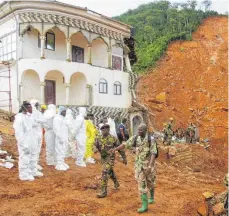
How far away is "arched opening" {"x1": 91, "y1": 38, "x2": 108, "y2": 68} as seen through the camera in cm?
2370

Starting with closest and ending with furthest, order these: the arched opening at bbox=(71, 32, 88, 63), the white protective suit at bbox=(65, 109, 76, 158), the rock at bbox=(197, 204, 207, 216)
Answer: the rock at bbox=(197, 204, 207, 216), the white protective suit at bbox=(65, 109, 76, 158), the arched opening at bbox=(71, 32, 88, 63)

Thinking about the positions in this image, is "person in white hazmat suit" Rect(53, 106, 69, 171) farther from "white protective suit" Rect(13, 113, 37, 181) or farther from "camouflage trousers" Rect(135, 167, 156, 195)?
"camouflage trousers" Rect(135, 167, 156, 195)

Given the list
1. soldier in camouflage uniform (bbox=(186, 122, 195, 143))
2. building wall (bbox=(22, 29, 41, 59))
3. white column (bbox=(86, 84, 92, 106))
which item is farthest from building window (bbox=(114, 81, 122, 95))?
soldier in camouflage uniform (bbox=(186, 122, 195, 143))

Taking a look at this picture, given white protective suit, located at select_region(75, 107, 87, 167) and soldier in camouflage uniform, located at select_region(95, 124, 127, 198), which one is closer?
soldier in camouflage uniform, located at select_region(95, 124, 127, 198)

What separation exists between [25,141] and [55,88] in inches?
536

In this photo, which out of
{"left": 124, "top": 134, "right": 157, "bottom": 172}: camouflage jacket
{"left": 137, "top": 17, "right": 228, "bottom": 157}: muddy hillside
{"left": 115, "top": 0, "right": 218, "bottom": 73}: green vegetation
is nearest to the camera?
{"left": 124, "top": 134, "right": 157, "bottom": 172}: camouflage jacket

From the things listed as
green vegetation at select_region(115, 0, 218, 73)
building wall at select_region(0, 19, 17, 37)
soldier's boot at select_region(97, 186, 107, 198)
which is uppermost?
green vegetation at select_region(115, 0, 218, 73)

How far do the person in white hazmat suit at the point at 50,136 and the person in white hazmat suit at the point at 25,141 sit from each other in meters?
0.90

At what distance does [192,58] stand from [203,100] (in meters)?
8.22

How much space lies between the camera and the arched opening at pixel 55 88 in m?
20.8

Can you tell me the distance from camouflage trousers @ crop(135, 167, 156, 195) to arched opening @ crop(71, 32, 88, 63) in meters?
17.0

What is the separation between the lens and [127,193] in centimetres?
768

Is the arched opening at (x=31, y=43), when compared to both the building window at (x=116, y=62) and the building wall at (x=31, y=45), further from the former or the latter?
the building window at (x=116, y=62)

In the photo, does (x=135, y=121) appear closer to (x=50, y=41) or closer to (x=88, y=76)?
(x=88, y=76)
